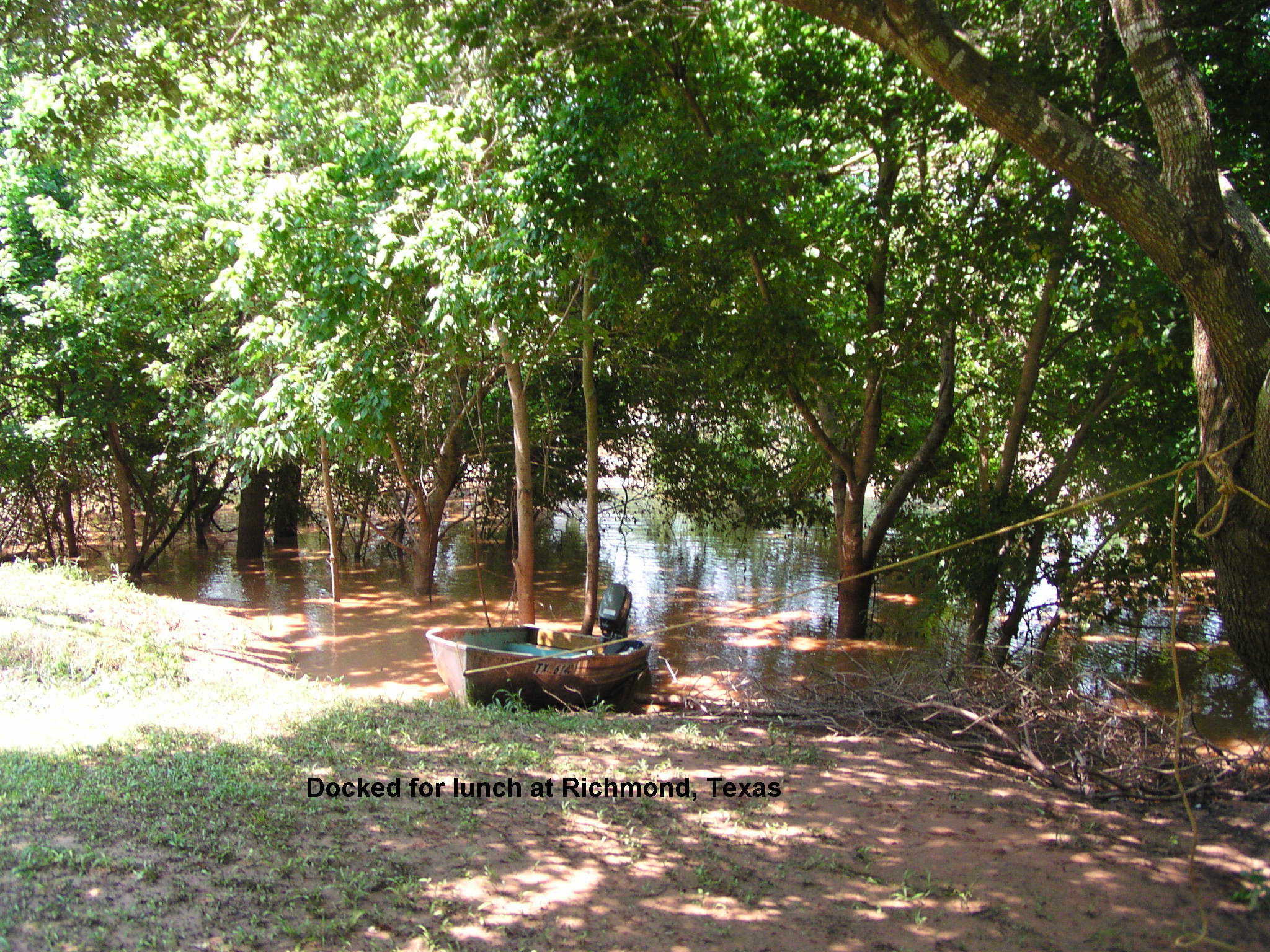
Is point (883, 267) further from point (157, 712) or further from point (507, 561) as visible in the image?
point (507, 561)

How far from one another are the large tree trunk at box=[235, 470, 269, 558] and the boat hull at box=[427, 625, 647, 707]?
36.1 ft

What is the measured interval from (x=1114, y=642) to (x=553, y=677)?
29.7 ft

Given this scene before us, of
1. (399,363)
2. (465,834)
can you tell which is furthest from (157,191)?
(465,834)

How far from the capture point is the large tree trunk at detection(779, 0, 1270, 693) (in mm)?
4469

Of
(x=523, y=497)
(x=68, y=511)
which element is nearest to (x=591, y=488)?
(x=523, y=497)

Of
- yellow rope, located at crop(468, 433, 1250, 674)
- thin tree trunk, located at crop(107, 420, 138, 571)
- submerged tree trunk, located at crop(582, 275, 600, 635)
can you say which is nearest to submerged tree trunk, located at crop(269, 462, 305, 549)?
thin tree trunk, located at crop(107, 420, 138, 571)

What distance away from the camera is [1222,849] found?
471 cm

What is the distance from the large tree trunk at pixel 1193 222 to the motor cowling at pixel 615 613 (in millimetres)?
6887

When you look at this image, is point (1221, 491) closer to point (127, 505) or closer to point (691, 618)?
point (691, 618)

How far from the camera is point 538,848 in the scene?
178 inches

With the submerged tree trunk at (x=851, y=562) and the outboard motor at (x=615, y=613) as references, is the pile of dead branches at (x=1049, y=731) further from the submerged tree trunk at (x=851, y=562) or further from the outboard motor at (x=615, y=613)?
the submerged tree trunk at (x=851, y=562)

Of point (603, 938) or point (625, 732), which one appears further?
point (625, 732)

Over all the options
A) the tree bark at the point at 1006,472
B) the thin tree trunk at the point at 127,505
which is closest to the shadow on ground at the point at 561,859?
the tree bark at the point at 1006,472

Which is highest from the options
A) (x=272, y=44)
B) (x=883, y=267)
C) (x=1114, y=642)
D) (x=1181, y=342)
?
(x=272, y=44)
